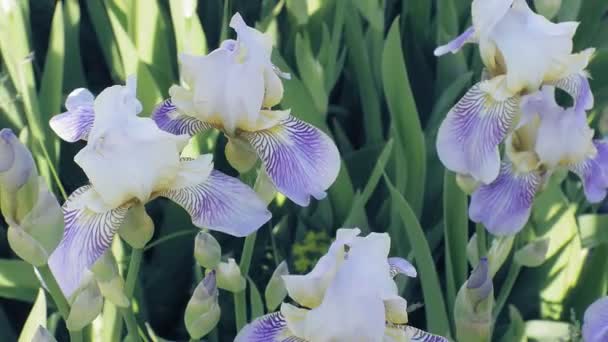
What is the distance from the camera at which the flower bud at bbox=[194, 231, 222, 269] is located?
71cm

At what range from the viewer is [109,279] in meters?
0.70

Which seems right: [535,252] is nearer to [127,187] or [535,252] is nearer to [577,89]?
[577,89]

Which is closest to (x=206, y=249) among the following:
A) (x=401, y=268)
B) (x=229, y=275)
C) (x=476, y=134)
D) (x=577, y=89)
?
(x=229, y=275)

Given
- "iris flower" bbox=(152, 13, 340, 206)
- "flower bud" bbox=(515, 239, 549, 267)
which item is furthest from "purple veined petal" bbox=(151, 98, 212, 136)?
"flower bud" bbox=(515, 239, 549, 267)

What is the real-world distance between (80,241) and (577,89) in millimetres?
536

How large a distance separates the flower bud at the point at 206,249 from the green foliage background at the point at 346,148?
0.29 meters

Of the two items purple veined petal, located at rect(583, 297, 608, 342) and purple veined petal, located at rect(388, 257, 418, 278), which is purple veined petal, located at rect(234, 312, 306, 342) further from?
purple veined petal, located at rect(583, 297, 608, 342)

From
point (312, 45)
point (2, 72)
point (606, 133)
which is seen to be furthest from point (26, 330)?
point (606, 133)

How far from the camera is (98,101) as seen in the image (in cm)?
65

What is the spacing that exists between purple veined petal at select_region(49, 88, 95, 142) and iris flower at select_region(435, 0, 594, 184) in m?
0.34

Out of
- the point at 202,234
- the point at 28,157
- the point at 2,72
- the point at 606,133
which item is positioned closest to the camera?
the point at 28,157

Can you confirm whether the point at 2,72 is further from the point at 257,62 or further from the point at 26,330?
the point at 257,62

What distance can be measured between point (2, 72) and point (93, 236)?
803 millimetres

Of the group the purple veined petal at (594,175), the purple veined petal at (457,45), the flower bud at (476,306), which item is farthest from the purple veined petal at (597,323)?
the purple veined petal at (457,45)
